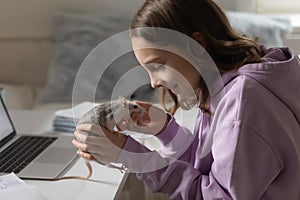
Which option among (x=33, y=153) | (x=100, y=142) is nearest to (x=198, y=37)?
(x=100, y=142)

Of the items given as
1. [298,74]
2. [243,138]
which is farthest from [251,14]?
[243,138]

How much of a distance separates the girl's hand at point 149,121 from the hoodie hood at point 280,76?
0.28m

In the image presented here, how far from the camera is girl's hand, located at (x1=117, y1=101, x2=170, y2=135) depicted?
129cm

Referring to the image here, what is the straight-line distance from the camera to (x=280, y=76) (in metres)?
1.04

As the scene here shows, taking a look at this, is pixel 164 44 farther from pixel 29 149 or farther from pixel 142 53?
pixel 29 149

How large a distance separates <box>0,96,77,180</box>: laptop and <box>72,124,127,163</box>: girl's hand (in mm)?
153

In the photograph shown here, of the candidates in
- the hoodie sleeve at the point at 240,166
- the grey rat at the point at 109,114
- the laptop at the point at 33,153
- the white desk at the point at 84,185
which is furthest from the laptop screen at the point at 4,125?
the hoodie sleeve at the point at 240,166

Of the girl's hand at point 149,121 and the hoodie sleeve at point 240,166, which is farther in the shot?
the girl's hand at point 149,121

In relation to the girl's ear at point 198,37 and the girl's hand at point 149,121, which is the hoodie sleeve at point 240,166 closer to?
the girl's ear at point 198,37

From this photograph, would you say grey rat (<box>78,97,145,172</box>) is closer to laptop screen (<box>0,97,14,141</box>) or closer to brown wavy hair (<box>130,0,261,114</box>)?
brown wavy hair (<box>130,0,261,114</box>)

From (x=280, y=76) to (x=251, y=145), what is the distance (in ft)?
0.51

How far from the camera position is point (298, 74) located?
1.08 meters

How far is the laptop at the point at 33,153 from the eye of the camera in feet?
4.16

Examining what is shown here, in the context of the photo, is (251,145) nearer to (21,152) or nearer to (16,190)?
(16,190)
